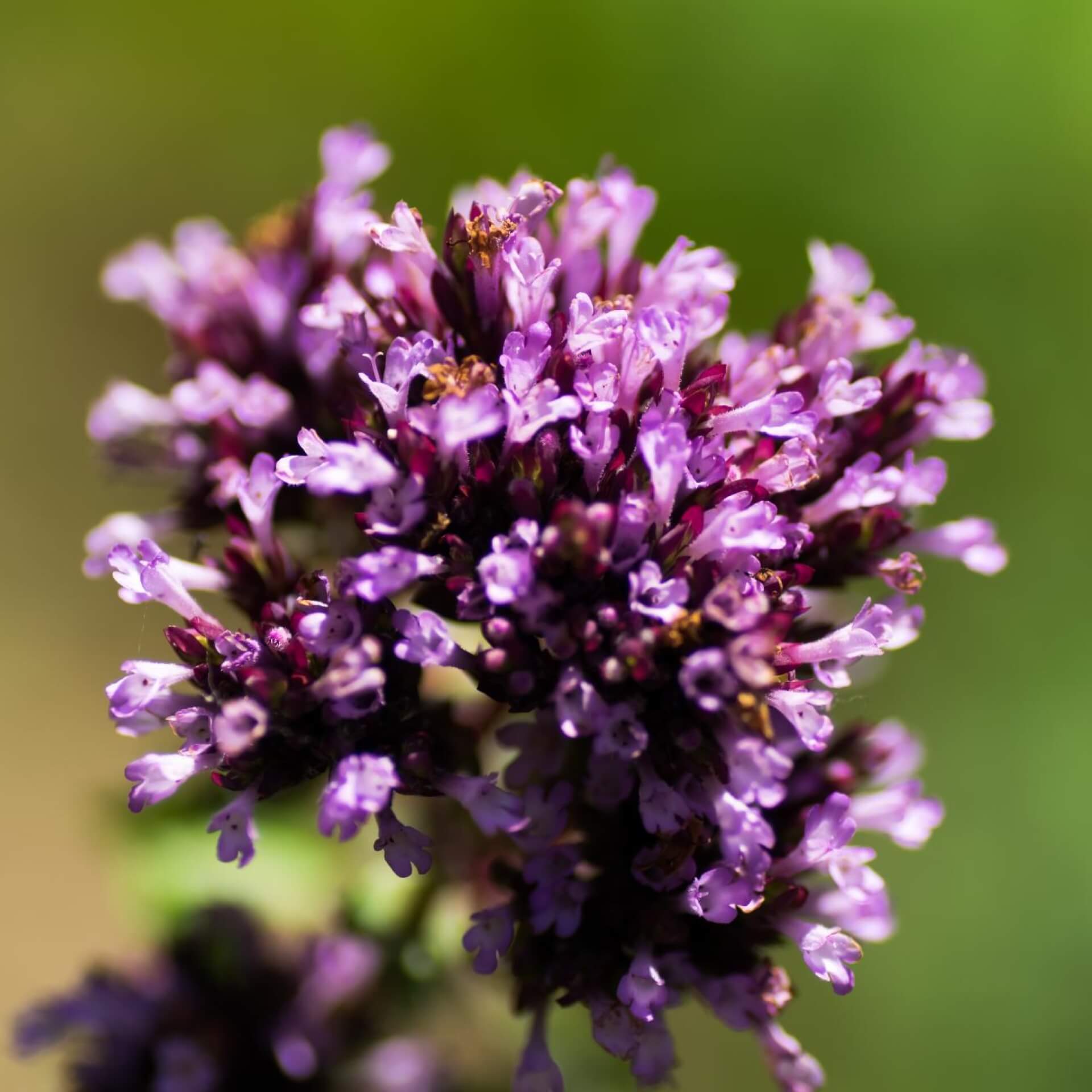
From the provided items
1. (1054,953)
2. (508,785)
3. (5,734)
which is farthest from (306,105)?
(1054,953)

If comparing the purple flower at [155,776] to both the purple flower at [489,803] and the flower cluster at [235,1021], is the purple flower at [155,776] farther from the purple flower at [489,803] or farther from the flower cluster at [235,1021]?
the flower cluster at [235,1021]

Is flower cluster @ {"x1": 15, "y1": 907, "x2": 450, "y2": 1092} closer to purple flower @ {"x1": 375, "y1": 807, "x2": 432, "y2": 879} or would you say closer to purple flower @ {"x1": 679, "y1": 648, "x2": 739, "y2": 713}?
purple flower @ {"x1": 375, "y1": 807, "x2": 432, "y2": 879}

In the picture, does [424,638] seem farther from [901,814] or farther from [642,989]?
[901,814]

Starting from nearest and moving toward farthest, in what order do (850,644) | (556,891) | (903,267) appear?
1. (850,644)
2. (556,891)
3. (903,267)

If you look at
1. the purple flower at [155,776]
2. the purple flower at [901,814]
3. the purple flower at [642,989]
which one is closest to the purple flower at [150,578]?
the purple flower at [155,776]

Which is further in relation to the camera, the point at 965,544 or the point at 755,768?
the point at 965,544

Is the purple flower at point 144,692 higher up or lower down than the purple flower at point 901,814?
lower down

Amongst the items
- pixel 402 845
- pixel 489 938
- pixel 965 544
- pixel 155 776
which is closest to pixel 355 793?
pixel 402 845
